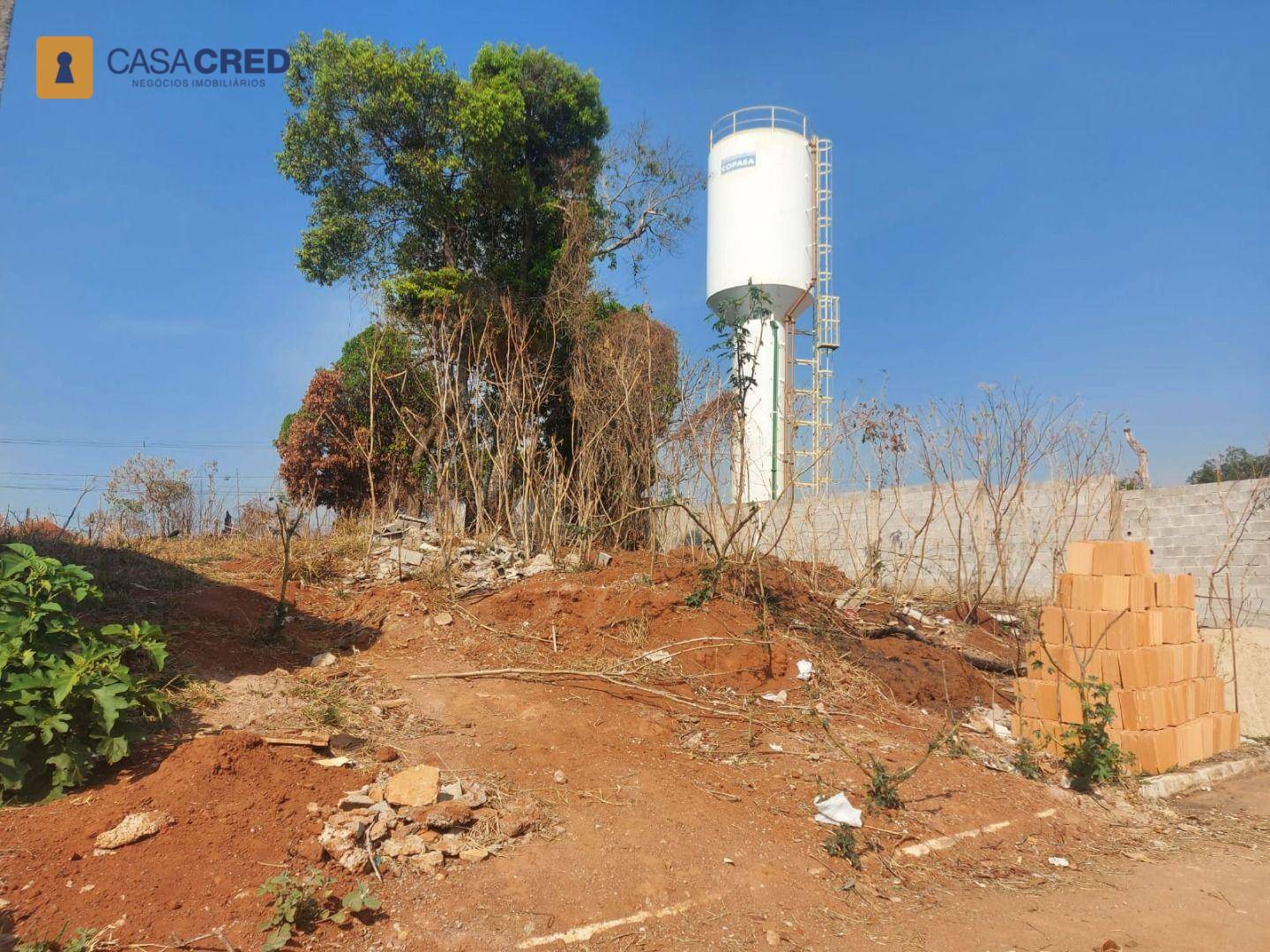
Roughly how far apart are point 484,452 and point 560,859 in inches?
266

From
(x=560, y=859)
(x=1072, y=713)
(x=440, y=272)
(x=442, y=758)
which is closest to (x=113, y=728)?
(x=442, y=758)

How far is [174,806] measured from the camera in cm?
310

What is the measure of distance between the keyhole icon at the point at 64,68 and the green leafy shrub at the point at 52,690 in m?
4.97

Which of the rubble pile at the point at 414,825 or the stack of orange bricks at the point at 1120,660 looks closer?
the rubble pile at the point at 414,825

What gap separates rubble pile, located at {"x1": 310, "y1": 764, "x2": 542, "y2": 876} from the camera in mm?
3088

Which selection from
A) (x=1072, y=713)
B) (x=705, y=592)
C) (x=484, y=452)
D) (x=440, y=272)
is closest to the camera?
(x=1072, y=713)

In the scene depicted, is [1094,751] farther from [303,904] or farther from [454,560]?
[454,560]

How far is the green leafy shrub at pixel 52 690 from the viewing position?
3.12 m

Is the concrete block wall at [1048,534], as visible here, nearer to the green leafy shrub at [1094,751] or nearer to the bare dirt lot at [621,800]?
the bare dirt lot at [621,800]

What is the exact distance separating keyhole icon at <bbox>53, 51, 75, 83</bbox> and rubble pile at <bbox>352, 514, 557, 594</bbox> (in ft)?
15.7

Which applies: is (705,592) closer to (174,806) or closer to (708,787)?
(708,787)

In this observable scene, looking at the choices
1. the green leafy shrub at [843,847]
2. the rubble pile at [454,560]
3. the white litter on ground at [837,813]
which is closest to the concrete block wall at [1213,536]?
the white litter on ground at [837,813]

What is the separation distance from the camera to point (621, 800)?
3.98 m

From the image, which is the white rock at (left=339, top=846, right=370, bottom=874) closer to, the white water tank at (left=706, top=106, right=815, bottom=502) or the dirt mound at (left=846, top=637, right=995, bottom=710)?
the dirt mound at (left=846, top=637, right=995, bottom=710)
